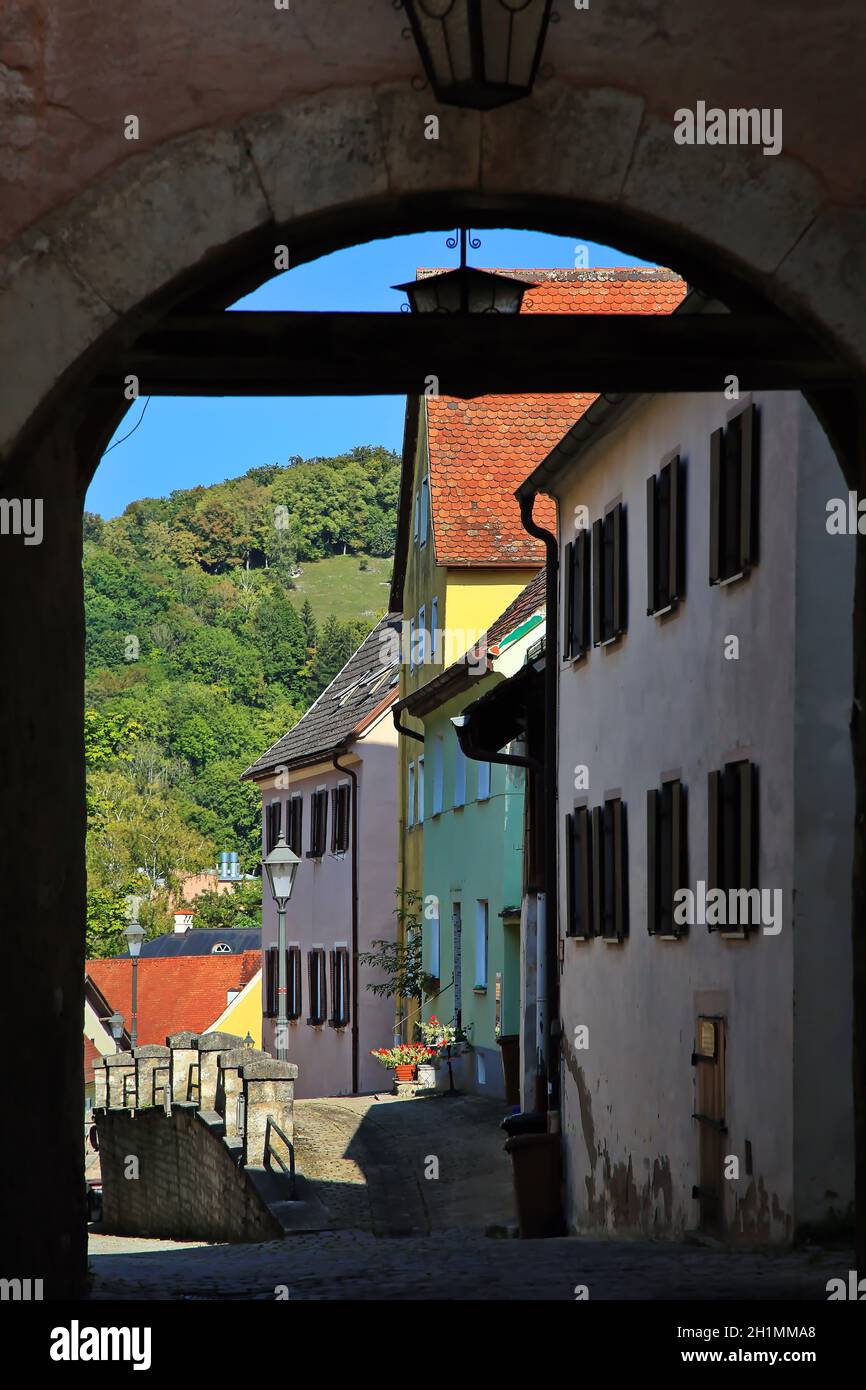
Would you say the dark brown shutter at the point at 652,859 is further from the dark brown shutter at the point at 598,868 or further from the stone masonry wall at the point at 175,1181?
the stone masonry wall at the point at 175,1181

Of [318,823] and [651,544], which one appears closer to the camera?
[651,544]

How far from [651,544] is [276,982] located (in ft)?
97.8

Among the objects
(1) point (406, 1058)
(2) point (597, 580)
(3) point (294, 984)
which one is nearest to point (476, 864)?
(1) point (406, 1058)

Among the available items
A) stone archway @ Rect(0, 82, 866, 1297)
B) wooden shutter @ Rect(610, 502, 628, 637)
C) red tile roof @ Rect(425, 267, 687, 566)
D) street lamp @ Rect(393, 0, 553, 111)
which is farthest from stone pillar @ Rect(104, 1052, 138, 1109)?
street lamp @ Rect(393, 0, 553, 111)

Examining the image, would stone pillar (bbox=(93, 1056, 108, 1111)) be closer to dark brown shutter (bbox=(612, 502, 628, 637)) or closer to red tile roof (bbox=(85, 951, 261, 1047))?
dark brown shutter (bbox=(612, 502, 628, 637))

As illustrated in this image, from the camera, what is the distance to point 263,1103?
19781 mm

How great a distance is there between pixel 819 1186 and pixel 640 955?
16.2 feet

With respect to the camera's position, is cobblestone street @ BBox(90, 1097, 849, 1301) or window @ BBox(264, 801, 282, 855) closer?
cobblestone street @ BBox(90, 1097, 849, 1301)

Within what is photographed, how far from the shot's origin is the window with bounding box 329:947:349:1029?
124 feet

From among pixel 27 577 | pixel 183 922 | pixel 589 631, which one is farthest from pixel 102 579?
pixel 27 577

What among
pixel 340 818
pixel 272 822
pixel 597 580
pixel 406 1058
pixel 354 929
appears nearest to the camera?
pixel 597 580

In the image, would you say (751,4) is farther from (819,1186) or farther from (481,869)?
(481,869)

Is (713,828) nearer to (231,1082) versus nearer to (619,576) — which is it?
(619,576)

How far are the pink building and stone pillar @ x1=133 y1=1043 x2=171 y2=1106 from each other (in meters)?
9.49
